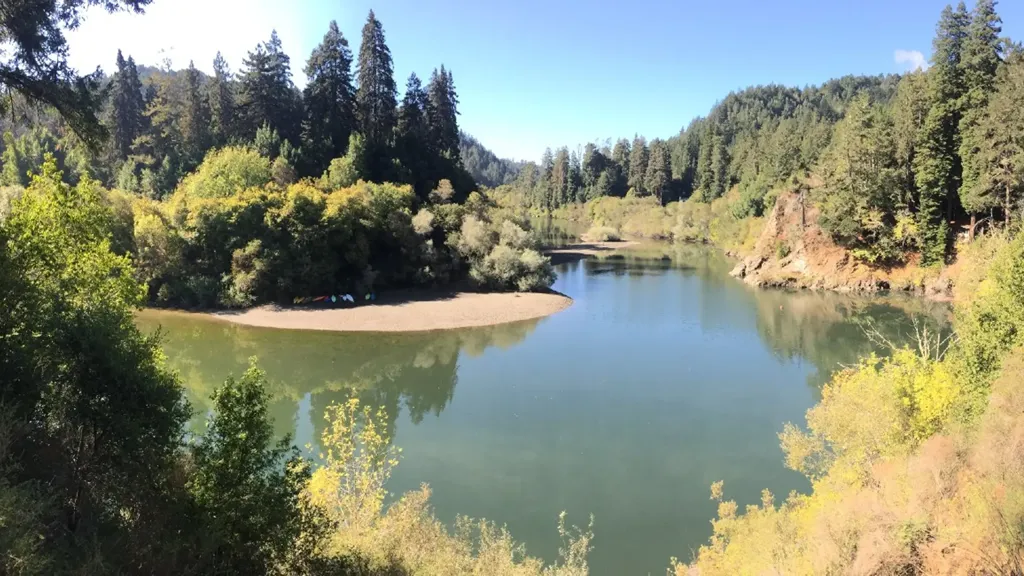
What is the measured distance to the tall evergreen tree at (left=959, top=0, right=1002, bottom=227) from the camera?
40322 mm

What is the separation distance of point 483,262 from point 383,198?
8845mm

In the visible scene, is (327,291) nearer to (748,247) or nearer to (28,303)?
(28,303)

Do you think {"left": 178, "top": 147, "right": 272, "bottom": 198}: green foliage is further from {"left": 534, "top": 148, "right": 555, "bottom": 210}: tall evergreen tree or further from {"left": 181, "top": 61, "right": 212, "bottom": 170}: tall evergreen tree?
{"left": 534, "top": 148, "right": 555, "bottom": 210}: tall evergreen tree

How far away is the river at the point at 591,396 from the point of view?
14898 millimetres

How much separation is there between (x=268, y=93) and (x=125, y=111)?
1773 cm

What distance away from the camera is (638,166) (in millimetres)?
114188

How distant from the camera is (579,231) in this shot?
10631 cm

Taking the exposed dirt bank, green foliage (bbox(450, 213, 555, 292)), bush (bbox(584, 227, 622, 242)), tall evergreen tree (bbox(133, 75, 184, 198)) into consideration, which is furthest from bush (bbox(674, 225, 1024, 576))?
bush (bbox(584, 227, 622, 242))

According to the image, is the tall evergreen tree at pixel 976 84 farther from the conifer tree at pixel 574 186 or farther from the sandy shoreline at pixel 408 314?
the conifer tree at pixel 574 186

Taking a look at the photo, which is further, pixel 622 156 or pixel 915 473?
pixel 622 156

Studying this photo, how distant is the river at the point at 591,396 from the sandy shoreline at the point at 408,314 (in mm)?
1181

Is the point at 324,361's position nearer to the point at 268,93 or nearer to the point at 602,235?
the point at 268,93

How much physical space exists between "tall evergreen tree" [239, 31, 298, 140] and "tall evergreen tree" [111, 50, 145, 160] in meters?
→ 13.0

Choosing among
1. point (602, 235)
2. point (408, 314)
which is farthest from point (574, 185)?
point (408, 314)
